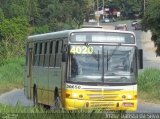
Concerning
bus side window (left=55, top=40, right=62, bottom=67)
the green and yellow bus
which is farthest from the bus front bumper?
bus side window (left=55, top=40, right=62, bottom=67)

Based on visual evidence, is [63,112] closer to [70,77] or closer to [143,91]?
[70,77]

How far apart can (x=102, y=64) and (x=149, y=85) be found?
43.3 feet

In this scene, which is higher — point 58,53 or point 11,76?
point 58,53

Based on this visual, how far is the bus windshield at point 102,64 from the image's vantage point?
18.3 meters

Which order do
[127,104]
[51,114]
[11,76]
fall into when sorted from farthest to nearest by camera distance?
[11,76], [127,104], [51,114]

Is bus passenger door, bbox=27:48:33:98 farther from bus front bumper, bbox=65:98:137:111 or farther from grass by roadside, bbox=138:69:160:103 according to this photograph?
bus front bumper, bbox=65:98:137:111

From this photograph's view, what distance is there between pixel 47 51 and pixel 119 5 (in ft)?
471

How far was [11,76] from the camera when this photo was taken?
4541 centimetres

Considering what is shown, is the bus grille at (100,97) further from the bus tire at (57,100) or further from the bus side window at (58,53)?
the bus side window at (58,53)

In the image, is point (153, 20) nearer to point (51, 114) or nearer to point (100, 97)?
point (100, 97)

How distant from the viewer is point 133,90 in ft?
61.2

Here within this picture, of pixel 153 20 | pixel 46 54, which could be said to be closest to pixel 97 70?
pixel 46 54

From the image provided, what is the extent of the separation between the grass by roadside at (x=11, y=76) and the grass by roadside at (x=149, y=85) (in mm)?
9268

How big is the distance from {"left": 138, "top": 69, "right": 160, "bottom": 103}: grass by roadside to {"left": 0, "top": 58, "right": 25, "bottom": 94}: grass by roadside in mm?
9268
